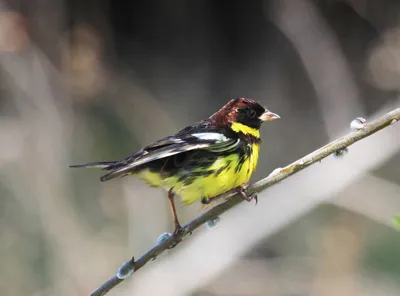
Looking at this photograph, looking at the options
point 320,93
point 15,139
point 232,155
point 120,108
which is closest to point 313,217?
point 320,93

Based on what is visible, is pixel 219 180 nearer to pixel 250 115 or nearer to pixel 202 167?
pixel 202 167

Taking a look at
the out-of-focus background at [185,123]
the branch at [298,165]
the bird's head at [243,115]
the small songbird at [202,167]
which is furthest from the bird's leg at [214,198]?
the out-of-focus background at [185,123]

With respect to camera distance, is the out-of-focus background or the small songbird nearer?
the small songbird

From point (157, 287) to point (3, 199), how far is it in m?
2.04

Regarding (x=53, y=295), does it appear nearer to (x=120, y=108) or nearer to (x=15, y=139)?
(x=15, y=139)

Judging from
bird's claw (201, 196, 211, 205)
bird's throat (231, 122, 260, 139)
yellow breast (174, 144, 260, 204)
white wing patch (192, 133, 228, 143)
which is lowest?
bird's claw (201, 196, 211, 205)

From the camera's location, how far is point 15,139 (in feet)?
14.8

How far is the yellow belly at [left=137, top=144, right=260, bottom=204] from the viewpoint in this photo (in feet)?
5.72

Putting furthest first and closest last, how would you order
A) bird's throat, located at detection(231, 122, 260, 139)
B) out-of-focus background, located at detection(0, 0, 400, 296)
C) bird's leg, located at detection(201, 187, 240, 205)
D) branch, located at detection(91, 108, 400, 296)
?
out-of-focus background, located at detection(0, 0, 400, 296) → bird's throat, located at detection(231, 122, 260, 139) → bird's leg, located at detection(201, 187, 240, 205) → branch, located at detection(91, 108, 400, 296)

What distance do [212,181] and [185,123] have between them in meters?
3.72

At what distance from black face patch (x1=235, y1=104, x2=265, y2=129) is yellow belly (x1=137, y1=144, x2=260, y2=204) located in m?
Answer: 0.18

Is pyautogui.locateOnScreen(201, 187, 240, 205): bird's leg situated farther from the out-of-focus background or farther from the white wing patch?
the out-of-focus background

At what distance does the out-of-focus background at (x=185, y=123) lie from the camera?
371cm

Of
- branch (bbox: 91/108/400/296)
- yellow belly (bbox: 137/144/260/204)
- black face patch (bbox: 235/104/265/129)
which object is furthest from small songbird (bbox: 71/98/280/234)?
branch (bbox: 91/108/400/296)
